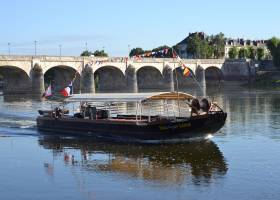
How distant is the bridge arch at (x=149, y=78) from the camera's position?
4924 inches

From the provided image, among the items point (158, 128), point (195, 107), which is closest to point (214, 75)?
point (195, 107)

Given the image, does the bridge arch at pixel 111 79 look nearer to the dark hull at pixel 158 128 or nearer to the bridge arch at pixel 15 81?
the bridge arch at pixel 15 81

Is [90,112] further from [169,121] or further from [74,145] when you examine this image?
[169,121]

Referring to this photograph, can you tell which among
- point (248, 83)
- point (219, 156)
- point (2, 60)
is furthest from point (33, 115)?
point (248, 83)

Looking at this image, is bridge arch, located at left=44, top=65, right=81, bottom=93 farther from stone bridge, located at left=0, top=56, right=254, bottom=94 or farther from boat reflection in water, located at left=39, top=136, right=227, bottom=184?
boat reflection in water, located at left=39, top=136, right=227, bottom=184

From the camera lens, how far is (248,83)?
132750mm

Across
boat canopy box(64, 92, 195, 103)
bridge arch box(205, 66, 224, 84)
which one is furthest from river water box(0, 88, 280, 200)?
bridge arch box(205, 66, 224, 84)

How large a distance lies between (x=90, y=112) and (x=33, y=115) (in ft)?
55.2

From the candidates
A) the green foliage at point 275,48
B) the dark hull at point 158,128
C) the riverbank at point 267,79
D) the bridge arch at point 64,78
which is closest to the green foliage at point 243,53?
the green foliage at point 275,48

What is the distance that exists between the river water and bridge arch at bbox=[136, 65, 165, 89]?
8728 centimetres

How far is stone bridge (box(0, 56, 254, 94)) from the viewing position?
92.9 metres

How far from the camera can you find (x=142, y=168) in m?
25.4

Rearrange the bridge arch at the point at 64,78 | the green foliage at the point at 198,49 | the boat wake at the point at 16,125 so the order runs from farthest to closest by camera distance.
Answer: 1. the green foliage at the point at 198,49
2. the bridge arch at the point at 64,78
3. the boat wake at the point at 16,125

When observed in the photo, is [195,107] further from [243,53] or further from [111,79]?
[243,53]
